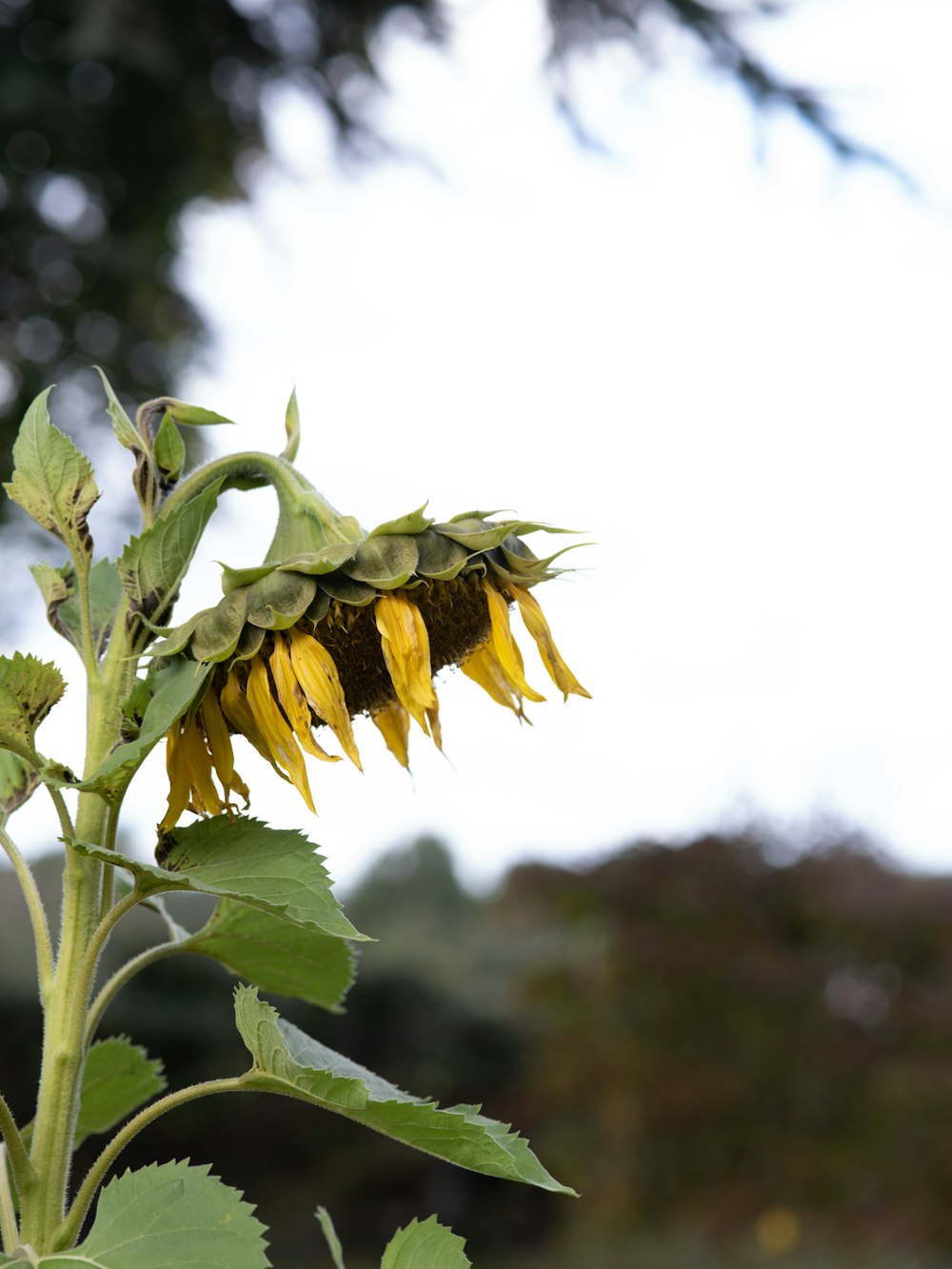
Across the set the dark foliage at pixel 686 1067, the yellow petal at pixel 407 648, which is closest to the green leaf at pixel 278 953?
the yellow petal at pixel 407 648

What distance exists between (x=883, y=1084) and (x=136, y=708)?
6282 millimetres

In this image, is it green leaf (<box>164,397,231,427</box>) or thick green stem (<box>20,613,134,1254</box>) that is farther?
green leaf (<box>164,397,231,427</box>)

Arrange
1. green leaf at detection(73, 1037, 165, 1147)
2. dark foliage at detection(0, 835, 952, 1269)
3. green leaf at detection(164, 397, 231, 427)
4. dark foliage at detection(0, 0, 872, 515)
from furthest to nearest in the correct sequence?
dark foliage at detection(0, 835, 952, 1269) → dark foliage at detection(0, 0, 872, 515) → green leaf at detection(73, 1037, 165, 1147) → green leaf at detection(164, 397, 231, 427)

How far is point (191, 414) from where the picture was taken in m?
0.86

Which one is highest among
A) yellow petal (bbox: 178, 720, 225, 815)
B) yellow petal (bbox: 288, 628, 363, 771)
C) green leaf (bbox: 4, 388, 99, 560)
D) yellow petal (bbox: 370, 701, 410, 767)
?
green leaf (bbox: 4, 388, 99, 560)

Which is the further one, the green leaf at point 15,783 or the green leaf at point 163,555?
the green leaf at point 15,783

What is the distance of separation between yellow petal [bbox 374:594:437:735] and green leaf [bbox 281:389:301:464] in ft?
0.62

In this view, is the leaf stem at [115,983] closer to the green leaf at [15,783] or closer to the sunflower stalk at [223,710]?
the sunflower stalk at [223,710]

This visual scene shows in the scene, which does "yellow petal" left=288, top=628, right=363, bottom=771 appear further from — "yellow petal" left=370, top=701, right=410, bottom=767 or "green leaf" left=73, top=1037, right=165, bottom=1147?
"green leaf" left=73, top=1037, right=165, bottom=1147

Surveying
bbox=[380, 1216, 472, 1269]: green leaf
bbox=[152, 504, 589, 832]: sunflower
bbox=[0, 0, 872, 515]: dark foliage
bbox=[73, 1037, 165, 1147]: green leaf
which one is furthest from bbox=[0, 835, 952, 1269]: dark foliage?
bbox=[152, 504, 589, 832]: sunflower

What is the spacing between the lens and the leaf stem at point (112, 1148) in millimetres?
702

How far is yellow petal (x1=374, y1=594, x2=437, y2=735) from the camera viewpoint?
72 cm

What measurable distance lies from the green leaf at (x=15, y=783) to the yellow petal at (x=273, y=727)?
0.22 meters

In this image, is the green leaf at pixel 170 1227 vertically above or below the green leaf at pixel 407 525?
below
